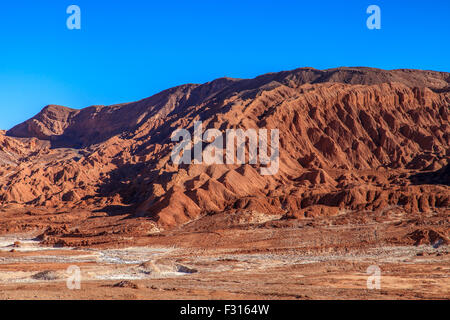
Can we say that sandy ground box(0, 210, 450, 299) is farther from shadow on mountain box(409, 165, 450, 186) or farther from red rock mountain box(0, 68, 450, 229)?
shadow on mountain box(409, 165, 450, 186)

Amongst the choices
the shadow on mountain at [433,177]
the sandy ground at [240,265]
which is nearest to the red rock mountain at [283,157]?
the shadow on mountain at [433,177]

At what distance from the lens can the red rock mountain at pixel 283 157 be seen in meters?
59.6

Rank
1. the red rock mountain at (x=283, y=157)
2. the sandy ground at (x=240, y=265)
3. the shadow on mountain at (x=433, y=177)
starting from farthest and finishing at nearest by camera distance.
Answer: the shadow on mountain at (x=433, y=177) < the red rock mountain at (x=283, y=157) < the sandy ground at (x=240, y=265)

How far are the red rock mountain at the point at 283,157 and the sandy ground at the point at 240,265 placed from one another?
838 centimetres

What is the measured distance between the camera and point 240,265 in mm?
33844

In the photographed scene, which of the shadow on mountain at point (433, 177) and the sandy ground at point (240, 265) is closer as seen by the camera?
the sandy ground at point (240, 265)

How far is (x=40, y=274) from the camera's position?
29.0m

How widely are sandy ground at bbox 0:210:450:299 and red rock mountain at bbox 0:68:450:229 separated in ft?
27.5

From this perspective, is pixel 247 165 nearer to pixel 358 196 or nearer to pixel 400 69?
pixel 358 196

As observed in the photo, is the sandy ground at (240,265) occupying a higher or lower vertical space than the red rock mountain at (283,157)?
lower

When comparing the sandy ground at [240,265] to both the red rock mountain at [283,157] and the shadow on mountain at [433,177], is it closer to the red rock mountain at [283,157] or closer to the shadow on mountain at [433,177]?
the red rock mountain at [283,157]

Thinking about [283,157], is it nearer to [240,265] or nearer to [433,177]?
[433,177]
